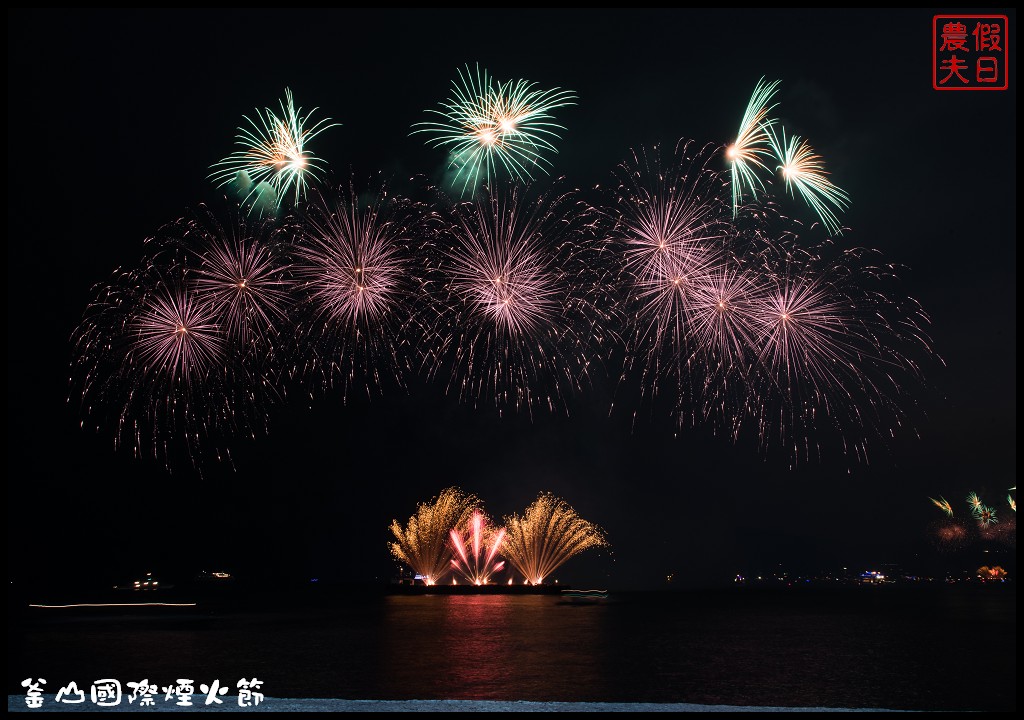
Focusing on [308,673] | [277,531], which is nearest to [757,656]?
[308,673]

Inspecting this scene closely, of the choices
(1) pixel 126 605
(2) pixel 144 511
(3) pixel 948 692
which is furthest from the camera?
(2) pixel 144 511

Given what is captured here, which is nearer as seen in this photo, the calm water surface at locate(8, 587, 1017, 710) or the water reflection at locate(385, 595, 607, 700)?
the water reflection at locate(385, 595, 607, 700)

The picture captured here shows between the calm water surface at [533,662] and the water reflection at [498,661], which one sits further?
the calm water surface at [533,662]

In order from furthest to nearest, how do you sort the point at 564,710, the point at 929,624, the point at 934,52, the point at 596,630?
the point at 929,624 → the point at 596,630 → the point at 934,52 → the point at 564,710

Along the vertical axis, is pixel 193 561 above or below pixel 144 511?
below

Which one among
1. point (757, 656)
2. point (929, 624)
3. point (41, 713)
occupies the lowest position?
point (929, 624)

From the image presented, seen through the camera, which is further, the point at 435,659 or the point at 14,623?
the point at 14,623

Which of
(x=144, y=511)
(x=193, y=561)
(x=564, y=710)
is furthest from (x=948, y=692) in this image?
(x=193, y=561)

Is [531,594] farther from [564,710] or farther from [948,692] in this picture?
[564,710]

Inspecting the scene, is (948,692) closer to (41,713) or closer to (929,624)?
(41,713)
